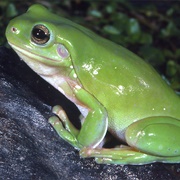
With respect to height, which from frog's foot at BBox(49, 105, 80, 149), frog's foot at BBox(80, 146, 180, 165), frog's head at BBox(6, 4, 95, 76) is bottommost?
frog's foot at BBox(49, 105, 80, 149)

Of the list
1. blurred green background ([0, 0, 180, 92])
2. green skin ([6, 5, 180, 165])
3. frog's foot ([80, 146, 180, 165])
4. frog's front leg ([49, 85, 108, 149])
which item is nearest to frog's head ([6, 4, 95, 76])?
green skin ([6, 5, 180, 165])

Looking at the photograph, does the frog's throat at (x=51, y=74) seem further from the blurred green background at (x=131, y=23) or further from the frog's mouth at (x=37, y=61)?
the blurred green background at (x=131, y=23)

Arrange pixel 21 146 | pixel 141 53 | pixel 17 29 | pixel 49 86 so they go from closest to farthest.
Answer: pixel 21 146
pixel 17 29
pixel 49 86
pixel 141 53

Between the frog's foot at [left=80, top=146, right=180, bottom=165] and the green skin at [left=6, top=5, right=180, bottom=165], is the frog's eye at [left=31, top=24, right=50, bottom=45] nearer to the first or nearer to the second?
the green skin at [left=6, top=5, right=180, bottom=165]

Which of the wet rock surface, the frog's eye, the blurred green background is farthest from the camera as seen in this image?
the blurred green background

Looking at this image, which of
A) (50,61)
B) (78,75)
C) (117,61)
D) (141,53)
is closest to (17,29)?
(50,61)

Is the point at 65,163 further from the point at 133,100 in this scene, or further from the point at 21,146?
the point at 133,100

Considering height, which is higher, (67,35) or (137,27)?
(67,35)

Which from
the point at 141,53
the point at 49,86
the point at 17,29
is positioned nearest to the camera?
the point at 17,29
